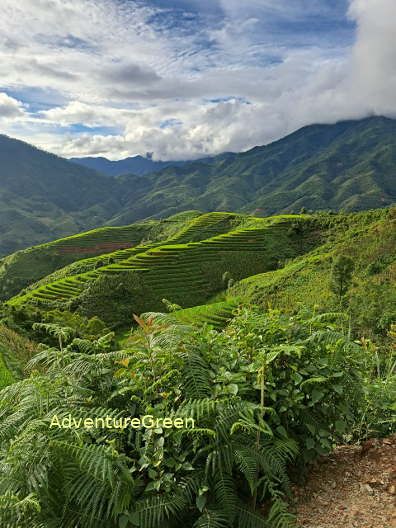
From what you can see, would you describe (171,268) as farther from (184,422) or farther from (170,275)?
(184,422)

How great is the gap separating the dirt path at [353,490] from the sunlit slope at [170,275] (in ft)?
140

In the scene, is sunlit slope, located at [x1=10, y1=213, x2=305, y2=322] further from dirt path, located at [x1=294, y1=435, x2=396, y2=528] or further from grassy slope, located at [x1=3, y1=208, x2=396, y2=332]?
dirt path, located at [x1=294, y1=435, x2=396, y2=528]

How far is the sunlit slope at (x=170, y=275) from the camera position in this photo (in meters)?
46.1

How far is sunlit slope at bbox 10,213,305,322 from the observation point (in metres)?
46.1

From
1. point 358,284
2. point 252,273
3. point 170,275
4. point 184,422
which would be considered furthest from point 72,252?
point 184,422

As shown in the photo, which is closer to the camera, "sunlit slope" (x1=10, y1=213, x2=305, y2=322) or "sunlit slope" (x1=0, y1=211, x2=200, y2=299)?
"sunlit slope" (x1=10, y1=213, x2=305, y2=322)

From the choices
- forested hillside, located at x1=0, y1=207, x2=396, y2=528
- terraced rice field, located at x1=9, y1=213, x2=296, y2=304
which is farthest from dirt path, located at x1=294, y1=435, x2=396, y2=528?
terraced rice field, located at x1=9, y1=213, x2=296, y2=304

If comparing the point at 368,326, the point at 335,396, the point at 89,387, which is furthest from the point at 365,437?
the point at 368,326

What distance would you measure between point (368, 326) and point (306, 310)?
18.2m

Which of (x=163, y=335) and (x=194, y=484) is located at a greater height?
(x=163, y=335)

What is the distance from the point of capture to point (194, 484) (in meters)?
2.63

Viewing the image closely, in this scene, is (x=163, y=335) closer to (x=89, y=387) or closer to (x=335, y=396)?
(x=89, y=387)

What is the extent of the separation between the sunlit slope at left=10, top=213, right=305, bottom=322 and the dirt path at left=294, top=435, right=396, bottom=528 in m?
42.7

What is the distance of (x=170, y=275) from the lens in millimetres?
52250
